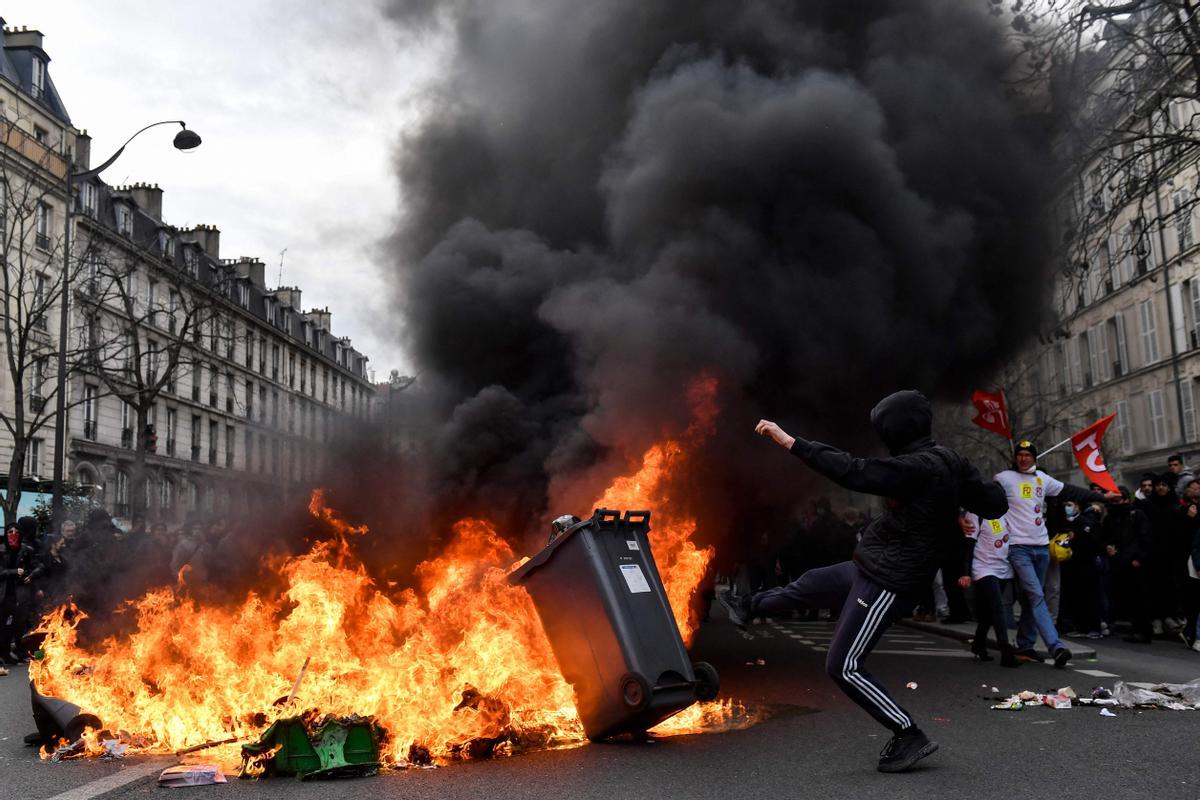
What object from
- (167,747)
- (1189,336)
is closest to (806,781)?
(167,747)

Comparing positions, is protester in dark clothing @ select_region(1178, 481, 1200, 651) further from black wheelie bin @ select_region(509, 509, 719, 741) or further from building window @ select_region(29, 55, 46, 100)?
building window @ select_region(29, 55, 46, 100)

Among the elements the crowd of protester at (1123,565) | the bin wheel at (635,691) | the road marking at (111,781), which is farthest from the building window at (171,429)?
the bin wheel at (635,691)

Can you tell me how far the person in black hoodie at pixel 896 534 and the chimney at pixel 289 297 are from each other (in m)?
50.4

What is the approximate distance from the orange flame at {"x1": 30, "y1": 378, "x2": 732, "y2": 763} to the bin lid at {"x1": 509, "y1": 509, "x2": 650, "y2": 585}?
23cm

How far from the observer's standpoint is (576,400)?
27.8 feet

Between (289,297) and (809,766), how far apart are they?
5303cm

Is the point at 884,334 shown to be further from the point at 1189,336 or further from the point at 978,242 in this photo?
the point at 1189,336

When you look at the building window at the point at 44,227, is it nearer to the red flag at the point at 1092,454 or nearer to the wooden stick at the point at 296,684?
the wooden stick at the point at 296,684

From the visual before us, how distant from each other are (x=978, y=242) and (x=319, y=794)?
7939 millimetres

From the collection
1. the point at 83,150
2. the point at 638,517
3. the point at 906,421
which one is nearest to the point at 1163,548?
the point at 906,421

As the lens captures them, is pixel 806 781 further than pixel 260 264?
No

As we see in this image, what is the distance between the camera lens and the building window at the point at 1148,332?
102ft

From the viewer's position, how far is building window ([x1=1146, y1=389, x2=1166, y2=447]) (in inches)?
1209

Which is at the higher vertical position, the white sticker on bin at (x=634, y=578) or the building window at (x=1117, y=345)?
the building window at (x=1117, y=345)
